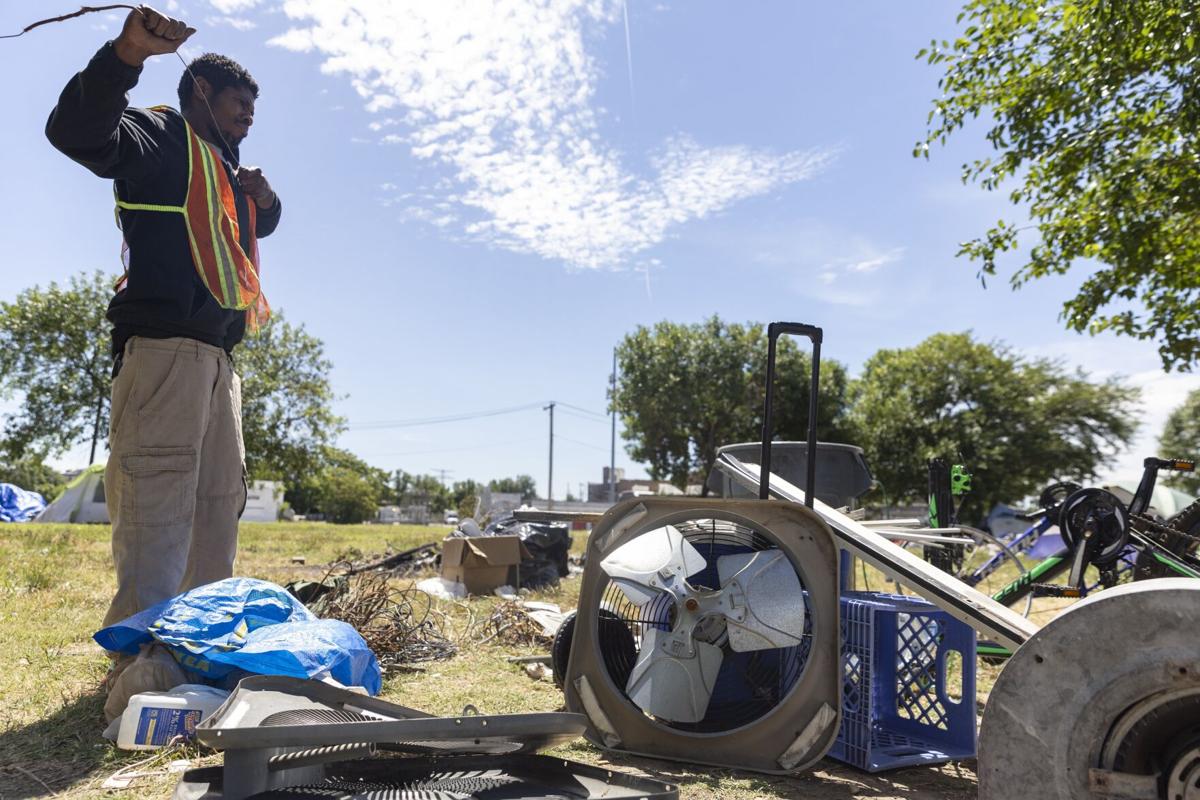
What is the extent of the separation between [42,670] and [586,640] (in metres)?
2.64

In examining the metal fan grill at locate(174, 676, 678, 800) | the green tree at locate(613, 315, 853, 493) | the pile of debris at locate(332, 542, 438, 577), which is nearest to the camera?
the metal fan grill at locate(174, 676, 678, 800)

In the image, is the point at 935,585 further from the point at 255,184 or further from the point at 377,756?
the point at 255,184

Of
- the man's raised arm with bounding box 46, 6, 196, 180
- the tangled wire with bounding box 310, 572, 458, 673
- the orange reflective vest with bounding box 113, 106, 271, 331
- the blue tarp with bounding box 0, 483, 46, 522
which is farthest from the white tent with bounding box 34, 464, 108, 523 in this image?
the man's raised arm with bounding box 46, 6, 196, 180

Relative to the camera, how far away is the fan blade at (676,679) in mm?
2350

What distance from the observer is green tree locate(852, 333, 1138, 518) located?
1035 inches

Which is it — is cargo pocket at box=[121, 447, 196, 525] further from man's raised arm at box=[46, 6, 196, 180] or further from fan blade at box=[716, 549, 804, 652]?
fan blade at box=[716, 549, 804, 652]

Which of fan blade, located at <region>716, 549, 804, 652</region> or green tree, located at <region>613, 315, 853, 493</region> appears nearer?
fan blade, located at <region>716, 549, 804, 652</region>

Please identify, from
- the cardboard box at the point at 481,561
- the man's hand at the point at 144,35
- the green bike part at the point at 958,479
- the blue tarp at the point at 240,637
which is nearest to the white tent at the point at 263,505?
the cardboard box at the point at 481,561

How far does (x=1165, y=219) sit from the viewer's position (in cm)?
659

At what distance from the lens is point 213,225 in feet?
9.91

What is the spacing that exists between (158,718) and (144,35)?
222cm

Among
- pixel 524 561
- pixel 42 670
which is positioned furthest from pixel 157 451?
pixel 524 561

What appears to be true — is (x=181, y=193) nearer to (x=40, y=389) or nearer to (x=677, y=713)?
(x=677, y=713)

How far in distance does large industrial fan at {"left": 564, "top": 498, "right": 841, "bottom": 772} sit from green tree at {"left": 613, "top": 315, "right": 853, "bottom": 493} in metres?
25.9
